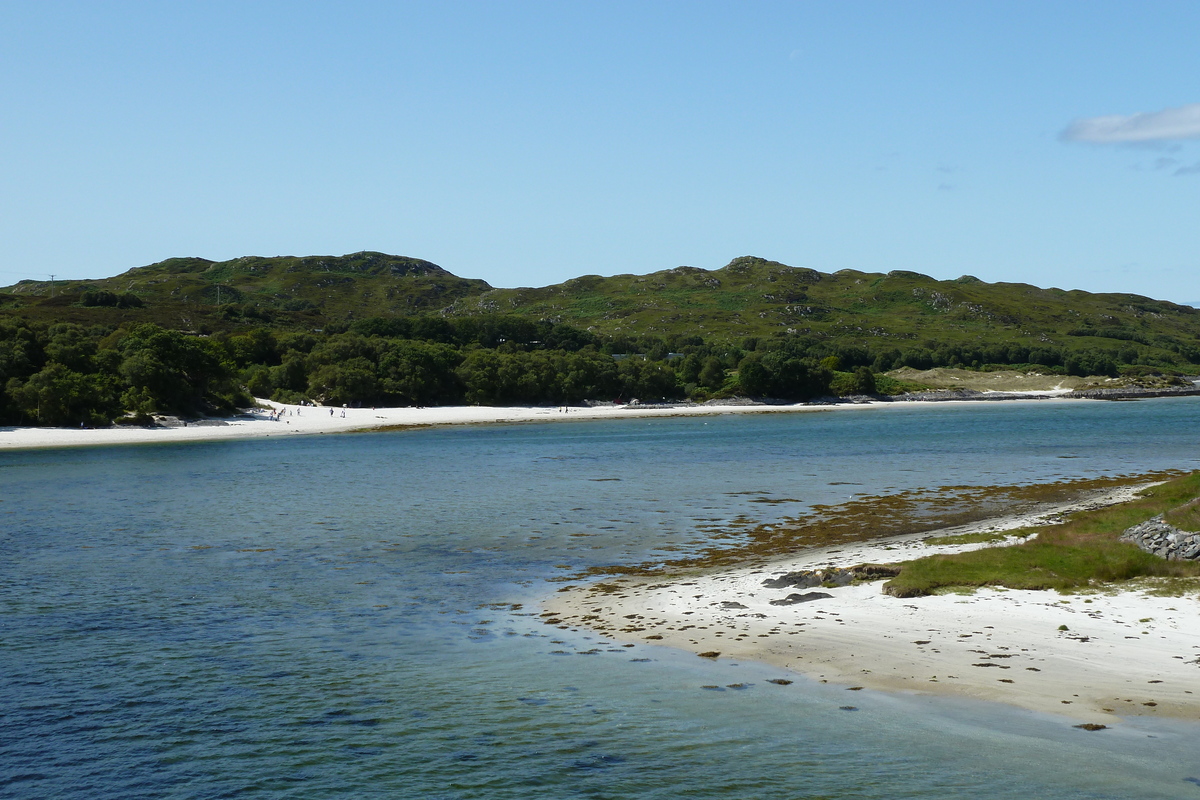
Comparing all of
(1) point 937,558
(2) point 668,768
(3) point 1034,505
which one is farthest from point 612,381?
(2) point 668,768

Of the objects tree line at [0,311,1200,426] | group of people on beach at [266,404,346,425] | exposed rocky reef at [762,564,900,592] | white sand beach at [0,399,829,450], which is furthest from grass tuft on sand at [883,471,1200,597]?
group of people on beach at [266,404,346,425]

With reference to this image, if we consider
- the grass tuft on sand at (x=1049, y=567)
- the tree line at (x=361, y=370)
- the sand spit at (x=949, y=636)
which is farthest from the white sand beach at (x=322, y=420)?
the grass tuft on sand at (x=1049, y=567)

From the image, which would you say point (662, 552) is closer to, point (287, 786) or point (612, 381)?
point (287, 786)

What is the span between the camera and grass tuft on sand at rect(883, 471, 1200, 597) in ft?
58.7

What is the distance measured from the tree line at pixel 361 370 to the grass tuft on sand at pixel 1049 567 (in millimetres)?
79941

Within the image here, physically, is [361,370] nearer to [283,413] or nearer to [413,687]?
[283,413]

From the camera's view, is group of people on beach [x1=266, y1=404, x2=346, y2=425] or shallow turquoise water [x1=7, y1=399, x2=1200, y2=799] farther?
group of people on beach [x1=266, y1=404, x2=346, y2=425]

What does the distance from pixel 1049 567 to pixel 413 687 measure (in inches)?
490

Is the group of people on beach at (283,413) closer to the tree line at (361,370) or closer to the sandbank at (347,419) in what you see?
the sandbank at (347,419)

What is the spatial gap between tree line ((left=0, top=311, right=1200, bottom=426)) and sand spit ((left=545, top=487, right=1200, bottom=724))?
7677cm

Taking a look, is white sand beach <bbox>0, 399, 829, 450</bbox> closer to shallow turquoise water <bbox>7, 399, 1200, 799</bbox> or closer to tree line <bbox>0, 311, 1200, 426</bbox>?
tree line <bbox>0, 311, 1200, 426</bbox>

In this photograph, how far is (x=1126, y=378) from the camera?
589 ft

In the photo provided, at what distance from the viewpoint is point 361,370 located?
393ft

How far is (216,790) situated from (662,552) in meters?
16.3
